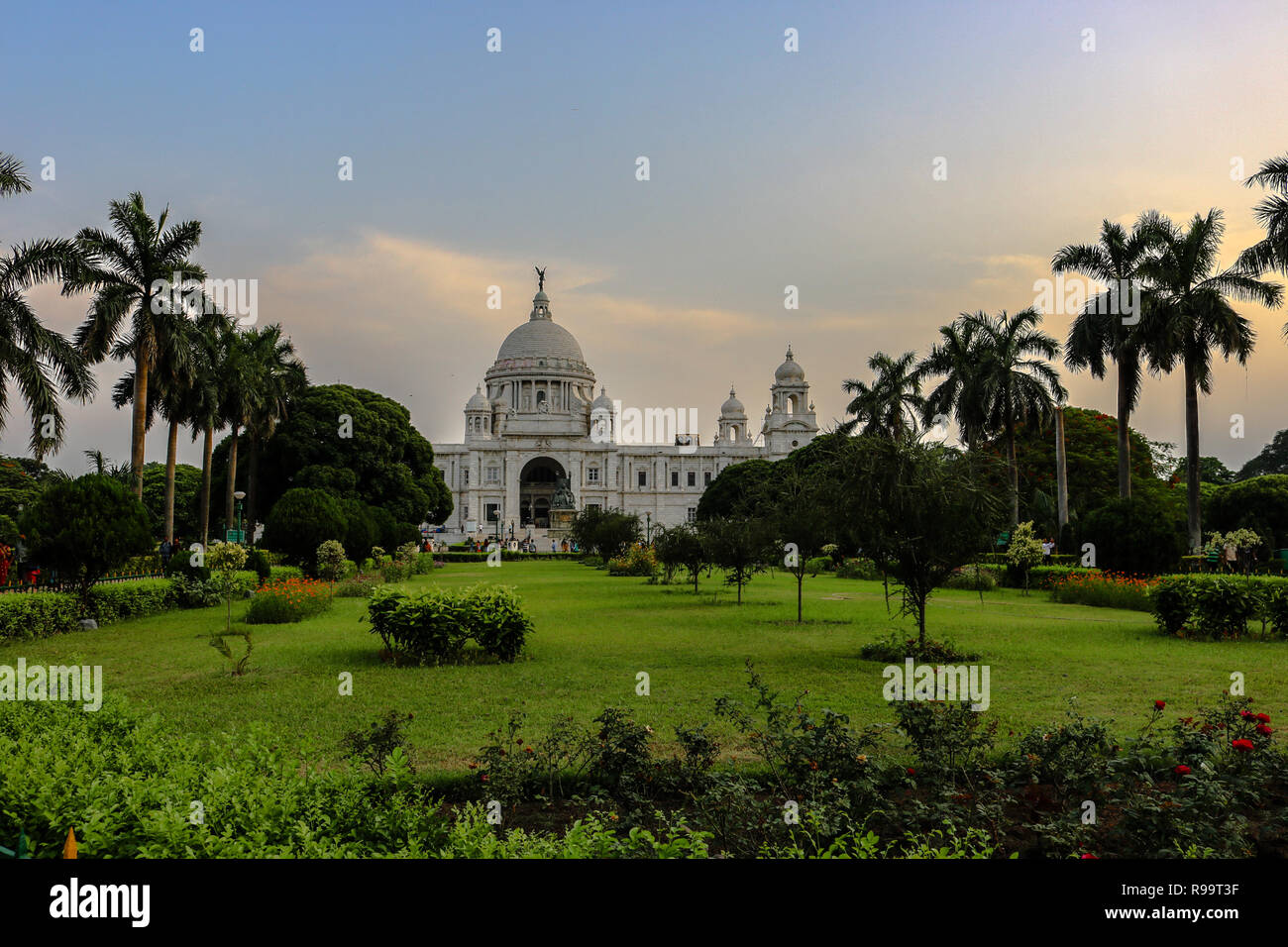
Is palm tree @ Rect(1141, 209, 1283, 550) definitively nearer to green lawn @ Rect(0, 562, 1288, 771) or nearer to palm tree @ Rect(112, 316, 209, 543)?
green lawn @ Rect(0, 562, 1288, 771)

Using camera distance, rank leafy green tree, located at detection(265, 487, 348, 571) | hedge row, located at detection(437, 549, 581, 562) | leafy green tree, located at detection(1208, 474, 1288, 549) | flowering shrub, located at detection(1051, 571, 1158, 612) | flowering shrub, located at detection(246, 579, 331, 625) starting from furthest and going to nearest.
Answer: hedge row, located at detection(437, 549, 581, 562) → leafy green tree, located at detection(1208, 474, 1288, 549) → leafy green tree, located at detection(265, 487, 348, 571) → flowering shrub, located at detection(1051, 571, 1158, 612) → flowering shrub, located at detection(246, 579, 331, 625)

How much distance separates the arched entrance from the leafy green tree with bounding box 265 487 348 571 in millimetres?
71476

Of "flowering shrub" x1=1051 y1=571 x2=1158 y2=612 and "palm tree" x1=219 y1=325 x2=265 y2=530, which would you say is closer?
"flowering shrub" x1=1051 y1=571 x2=1158 y2=612

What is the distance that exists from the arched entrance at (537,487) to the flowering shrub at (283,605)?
8022cm

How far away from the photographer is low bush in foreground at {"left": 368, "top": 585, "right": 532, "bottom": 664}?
512 inches

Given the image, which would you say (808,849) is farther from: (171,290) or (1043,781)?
(171,290)

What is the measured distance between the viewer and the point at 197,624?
1819 cm

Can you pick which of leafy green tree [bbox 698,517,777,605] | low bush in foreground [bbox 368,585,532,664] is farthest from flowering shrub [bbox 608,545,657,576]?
low bush in foreground [bbox 368,585,532,664]

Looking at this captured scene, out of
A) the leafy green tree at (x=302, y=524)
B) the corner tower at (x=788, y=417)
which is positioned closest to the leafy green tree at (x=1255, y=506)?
the leafy green tree at (x=302, y=524)

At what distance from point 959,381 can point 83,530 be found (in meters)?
31.6

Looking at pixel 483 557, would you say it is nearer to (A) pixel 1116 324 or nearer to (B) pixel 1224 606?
(A) pixel 1116 324

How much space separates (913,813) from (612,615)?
46.2 ft

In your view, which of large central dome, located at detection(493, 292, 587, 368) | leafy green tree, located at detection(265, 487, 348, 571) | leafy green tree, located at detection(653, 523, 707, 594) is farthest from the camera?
large central dome, located at detection(493, 292, 587, 368)

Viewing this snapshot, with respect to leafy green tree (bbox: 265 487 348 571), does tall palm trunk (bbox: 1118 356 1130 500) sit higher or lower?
higher
